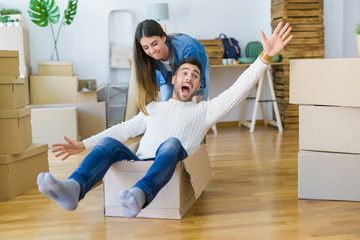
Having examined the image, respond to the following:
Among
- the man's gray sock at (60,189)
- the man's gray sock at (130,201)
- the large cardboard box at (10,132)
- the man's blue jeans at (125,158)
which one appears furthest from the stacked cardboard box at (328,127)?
the large cardboard box at (10,132)

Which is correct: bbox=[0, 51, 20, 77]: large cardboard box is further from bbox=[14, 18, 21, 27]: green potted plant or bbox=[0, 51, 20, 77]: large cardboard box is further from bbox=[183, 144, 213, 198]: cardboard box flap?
bbox=[14, 18, 21, 27]: green potted plant

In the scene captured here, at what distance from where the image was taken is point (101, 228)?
206cm

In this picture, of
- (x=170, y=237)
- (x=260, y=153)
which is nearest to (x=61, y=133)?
(x=260, y=153)

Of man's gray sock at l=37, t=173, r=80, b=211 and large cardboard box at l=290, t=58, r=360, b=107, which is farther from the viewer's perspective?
large cardboard box at l=290, t=58, r=360, b=107

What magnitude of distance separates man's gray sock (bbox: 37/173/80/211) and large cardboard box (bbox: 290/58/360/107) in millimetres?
1256

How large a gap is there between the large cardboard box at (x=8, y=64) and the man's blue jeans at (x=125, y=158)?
101 cm

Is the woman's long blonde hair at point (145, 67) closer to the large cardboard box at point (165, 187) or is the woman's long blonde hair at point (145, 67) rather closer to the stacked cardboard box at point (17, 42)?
the large cardboard box at point (165, 187)

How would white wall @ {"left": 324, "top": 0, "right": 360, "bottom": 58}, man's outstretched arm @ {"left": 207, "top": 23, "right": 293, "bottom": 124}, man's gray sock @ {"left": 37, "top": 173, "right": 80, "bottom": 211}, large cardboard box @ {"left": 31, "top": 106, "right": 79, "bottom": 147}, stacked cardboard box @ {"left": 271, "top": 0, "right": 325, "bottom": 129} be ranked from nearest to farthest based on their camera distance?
man's gray sock @ {"left": 37, "top": 173, "right": 80, "bottom": 211}
man's outstretched arm @ {"left": 207, "top": 23, "right": 293, "bottom": 124}
large cardboard box @ {"left": 31, "top": 106, "right": 79, "bottom": 147}
stacked cardboard box @ {"left": 271, "top": 0, "right": 325, "bottom": 129}
white wall @ {"left": 324, "top": 0, "right": 360, "bottom": 58}

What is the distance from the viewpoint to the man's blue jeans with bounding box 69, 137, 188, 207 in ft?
5.78

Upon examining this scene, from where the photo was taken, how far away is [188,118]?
88.6 inches

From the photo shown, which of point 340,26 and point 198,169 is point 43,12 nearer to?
point 198,169

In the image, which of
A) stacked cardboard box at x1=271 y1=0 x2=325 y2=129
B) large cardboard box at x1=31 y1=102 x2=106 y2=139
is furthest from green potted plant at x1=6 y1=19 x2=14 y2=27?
stacked cardboard box at x1=271 y1=0 x2=325 y2=129

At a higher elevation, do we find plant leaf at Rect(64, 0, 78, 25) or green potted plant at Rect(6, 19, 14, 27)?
plant leaf at Rect(64, 0, 78, 25)

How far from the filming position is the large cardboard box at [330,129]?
231cm
